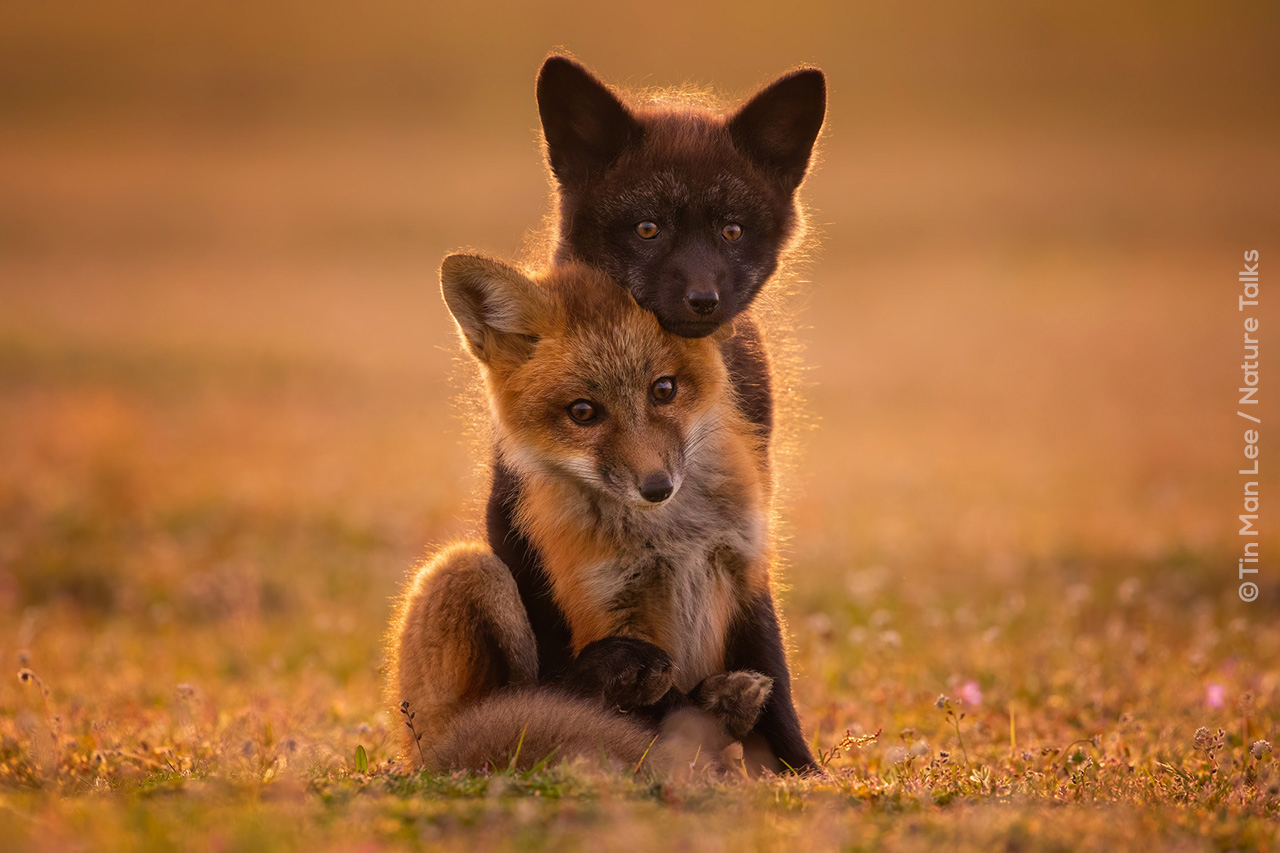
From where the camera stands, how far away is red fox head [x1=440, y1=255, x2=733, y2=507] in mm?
4066

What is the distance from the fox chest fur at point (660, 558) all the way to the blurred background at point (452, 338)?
54.7 inches

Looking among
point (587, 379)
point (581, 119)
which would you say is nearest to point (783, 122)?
point (581, 119)

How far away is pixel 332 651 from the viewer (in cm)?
760

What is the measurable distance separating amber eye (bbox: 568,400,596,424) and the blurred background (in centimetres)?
131

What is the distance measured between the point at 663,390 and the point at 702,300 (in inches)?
17.7

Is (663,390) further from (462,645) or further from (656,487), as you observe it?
(462,645)

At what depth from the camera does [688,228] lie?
4840mm

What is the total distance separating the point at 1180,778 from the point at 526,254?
396 cm

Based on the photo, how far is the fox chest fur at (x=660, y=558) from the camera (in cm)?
429

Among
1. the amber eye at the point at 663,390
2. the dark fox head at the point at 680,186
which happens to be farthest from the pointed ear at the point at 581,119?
the amber eye at the point at 663,390

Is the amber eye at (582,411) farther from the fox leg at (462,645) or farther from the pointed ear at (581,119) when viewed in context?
the pointed ear at (581,119)

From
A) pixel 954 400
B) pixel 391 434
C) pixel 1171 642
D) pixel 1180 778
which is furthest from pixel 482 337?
pixel 954 400

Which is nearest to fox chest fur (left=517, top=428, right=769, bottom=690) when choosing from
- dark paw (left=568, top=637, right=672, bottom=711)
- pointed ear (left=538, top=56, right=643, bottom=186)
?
dark paw (left=568, top=637, right=672, bottom=711)

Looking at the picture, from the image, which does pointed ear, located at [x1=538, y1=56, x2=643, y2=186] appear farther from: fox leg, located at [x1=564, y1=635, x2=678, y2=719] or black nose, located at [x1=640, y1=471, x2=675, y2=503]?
fox leg, located at [x1=564, y1=635, x2=678, y2=719]
